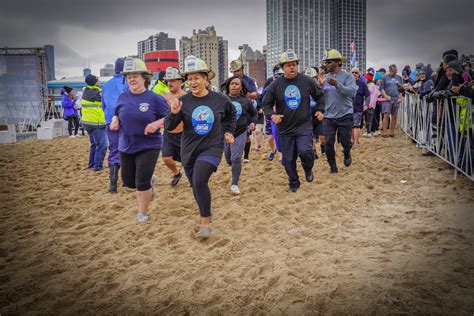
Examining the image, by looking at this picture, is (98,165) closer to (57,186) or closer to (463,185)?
(57,186)

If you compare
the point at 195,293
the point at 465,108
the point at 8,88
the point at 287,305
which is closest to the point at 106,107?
the point at 195,293

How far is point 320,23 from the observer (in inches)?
1702

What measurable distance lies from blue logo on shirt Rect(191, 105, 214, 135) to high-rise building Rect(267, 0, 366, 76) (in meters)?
19.3

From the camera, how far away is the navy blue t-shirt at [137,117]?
4.89 m

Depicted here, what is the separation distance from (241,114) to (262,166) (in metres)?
2.31

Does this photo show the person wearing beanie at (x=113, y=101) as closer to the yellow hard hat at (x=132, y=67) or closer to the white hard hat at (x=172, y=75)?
the white hard hat at (x=172, y=75)

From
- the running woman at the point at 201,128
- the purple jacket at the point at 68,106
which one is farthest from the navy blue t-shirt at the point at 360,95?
the purple jacket at the point at 68,106

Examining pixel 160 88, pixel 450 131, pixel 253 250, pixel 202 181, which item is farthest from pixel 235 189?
pixel 450 131

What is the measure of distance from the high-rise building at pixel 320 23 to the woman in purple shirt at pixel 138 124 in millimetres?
18758

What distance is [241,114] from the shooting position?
6859 mm

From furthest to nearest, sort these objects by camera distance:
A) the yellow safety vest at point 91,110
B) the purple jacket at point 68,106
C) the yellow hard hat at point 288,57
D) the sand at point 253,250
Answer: the purple jacket at point 68,106
the yellow safety vest at point 91,110
the yellow hard hat at point 288,57
the sand at point 253,250

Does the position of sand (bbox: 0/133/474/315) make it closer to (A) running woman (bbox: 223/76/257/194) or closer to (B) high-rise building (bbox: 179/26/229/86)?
(A) running woman (bbox: 223/76/257/194)

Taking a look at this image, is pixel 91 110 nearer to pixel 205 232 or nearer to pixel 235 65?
pixel 235 65

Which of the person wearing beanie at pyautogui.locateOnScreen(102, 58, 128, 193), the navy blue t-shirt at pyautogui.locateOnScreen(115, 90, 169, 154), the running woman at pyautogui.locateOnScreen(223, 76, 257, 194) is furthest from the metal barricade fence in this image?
the person wearing beanie at pyautogui.locateOnScreen(102, 58, 128, 193)
